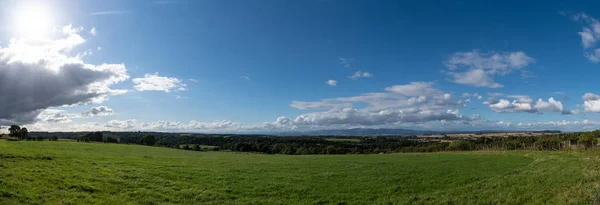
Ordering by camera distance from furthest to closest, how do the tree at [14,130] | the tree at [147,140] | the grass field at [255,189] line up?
1. the tree at [147,140]
2. the tree at [14,130]
3. the grass field at [255,189]

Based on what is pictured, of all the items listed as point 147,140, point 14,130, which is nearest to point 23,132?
point 14,130

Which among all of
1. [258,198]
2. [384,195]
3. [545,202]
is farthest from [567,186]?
[258,198]

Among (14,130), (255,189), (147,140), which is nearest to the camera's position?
(255,189)

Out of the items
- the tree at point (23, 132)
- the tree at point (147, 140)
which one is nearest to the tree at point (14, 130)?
the tree at point (23, 132)

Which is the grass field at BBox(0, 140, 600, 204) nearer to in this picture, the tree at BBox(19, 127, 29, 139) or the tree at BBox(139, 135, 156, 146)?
the tree at BBox(19, 127, 29, 139)

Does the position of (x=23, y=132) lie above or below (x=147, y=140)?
above

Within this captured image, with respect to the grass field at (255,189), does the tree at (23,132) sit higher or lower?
higher

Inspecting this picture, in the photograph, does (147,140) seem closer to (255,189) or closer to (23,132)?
(23,132)

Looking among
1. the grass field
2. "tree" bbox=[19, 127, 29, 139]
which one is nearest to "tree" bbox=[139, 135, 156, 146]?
"tree" bbox=[19, 127, 29, 139]

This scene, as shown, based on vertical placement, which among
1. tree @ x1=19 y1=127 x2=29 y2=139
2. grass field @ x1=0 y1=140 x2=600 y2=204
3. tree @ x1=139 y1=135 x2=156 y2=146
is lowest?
tree @ x1=139 y1=135 x2=156 y2=146

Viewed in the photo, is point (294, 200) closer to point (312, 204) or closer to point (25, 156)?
point (312, 204)

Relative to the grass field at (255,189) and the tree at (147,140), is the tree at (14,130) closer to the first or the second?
the tree at (147,140)

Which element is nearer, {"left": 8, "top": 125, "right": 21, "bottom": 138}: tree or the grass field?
the grass field

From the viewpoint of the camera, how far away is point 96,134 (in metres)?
150
